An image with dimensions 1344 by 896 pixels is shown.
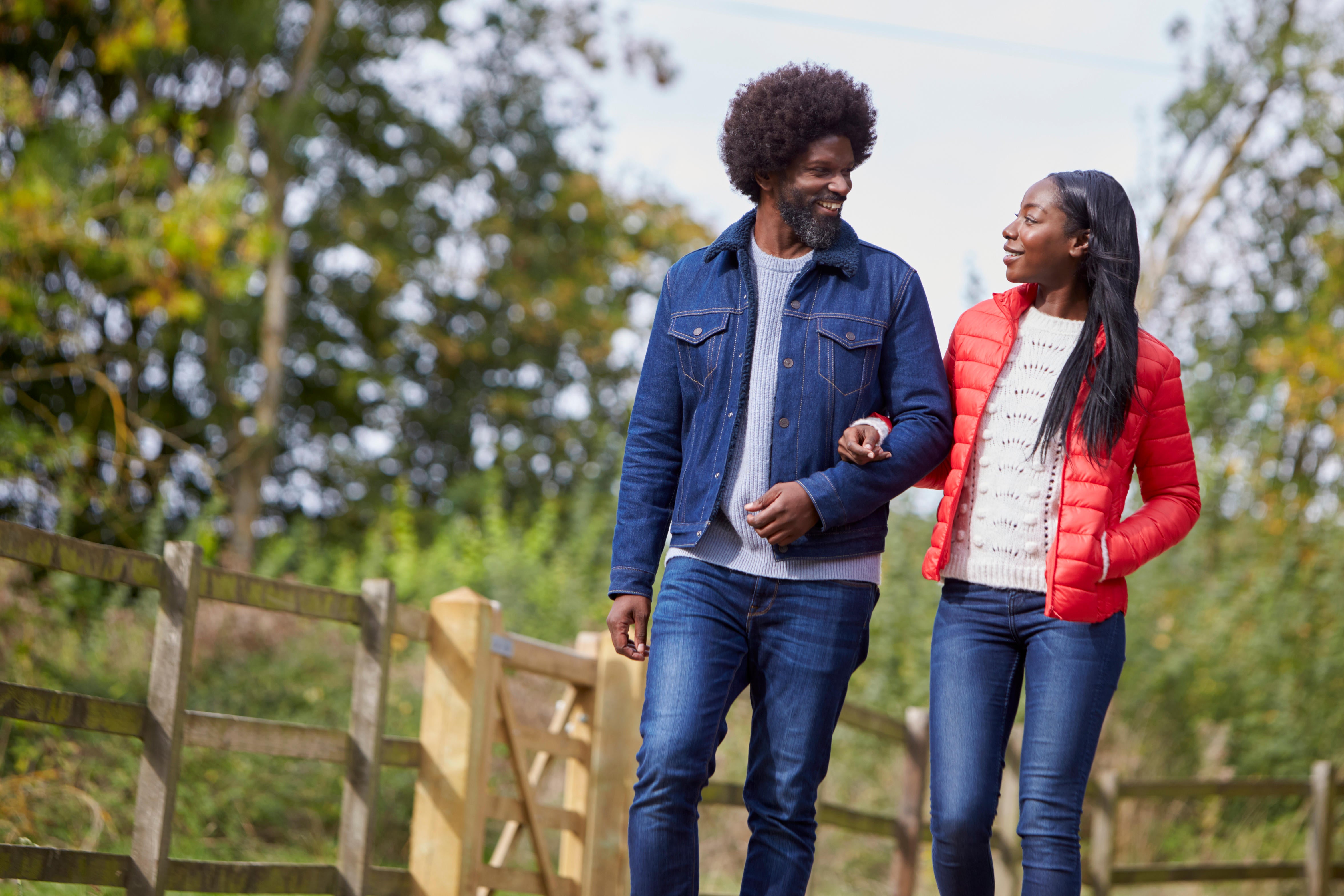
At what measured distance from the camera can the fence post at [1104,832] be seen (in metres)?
8.16

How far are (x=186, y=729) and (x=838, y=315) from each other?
216 centimetres

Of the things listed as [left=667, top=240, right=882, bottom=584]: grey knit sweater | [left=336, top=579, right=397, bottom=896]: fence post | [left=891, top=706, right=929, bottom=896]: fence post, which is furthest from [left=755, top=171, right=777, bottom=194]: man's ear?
[left=891, top=706, right=929, bottom=896]: fence post

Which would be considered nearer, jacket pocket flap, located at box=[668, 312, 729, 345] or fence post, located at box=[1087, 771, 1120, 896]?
jacket pocket flap, located at box=[668, 312, 729, 345]

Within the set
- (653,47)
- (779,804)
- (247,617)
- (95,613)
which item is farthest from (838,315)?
(653,47)

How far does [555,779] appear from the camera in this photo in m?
8.26

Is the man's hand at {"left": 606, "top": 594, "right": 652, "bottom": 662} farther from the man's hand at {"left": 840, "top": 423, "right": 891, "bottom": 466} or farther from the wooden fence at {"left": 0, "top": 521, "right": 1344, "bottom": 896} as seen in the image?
the wooden fence at {"left": 0, "top": 521, "right": 1344, "bottom": 896}

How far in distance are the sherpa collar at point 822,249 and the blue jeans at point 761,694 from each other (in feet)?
2.28

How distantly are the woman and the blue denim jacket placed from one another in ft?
0.32

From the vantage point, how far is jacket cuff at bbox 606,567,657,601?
2941 mm

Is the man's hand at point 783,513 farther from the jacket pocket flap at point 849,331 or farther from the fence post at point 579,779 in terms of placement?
the fence post at point 579,779

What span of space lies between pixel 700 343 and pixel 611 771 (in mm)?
2776

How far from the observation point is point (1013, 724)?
310 cm

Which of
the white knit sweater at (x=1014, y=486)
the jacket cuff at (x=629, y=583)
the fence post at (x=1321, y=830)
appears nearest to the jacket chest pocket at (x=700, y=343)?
the jacket cuff at (x=629, y=583)

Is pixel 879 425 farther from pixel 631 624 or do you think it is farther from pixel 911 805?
pixel 911 805
